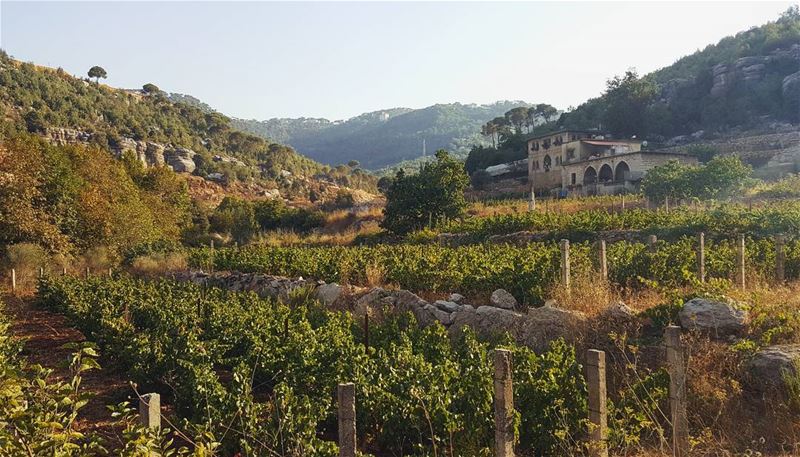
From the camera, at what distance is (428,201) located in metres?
27.0

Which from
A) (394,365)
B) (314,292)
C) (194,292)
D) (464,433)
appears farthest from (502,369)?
(194,292)

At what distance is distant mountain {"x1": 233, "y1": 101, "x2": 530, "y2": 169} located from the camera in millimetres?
140000

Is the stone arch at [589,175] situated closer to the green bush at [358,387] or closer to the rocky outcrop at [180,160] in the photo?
the green bush at [358,387]

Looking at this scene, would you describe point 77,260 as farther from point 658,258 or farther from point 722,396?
point 722,396

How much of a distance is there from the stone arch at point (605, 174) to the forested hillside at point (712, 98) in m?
19.6

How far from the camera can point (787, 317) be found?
611cm

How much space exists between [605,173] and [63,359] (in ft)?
133

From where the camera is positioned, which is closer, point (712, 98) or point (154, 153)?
point (154, 153)

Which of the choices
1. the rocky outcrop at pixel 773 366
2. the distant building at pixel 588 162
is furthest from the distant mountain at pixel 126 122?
the rocky outcrop at pixel 773 366

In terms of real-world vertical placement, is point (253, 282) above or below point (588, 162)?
below

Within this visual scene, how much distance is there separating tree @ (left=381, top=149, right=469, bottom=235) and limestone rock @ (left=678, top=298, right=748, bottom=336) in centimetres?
2015

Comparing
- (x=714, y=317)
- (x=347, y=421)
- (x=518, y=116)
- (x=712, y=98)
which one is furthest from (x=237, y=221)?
(x=712, y=98)

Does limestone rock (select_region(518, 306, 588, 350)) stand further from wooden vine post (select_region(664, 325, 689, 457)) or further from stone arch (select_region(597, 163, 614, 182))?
stone arch (select_region(597, 163, 614, 182))

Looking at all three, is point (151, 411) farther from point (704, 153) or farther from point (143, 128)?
point (143, 128)
